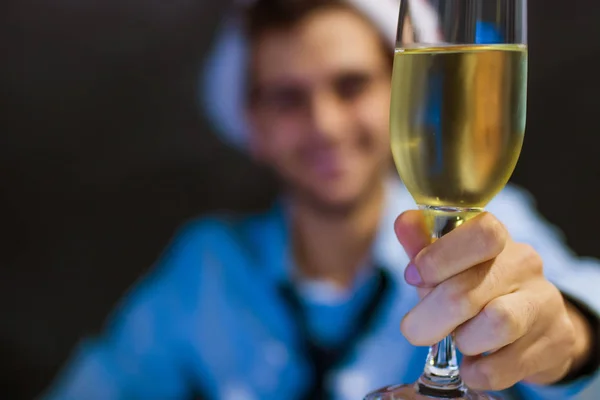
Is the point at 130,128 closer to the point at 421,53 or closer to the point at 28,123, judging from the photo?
the point at 28,123

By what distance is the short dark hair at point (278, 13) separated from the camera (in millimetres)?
1762

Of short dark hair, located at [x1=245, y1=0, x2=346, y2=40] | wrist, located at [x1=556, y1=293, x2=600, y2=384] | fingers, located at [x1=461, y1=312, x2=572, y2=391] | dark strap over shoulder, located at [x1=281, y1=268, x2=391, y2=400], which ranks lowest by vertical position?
dark strap over shoulder, located at [x1=281, y1=268, x2=391, y2=400]

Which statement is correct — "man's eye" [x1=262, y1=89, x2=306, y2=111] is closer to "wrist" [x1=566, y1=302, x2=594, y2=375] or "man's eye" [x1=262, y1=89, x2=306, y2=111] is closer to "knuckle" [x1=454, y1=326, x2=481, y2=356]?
"wrist" [x1=566, y1=302, x2=594, y2=375]

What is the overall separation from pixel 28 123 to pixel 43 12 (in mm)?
352

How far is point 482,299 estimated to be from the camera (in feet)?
2.06

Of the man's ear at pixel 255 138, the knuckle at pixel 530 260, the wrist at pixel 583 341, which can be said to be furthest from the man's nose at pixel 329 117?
the knuckle at pixel 530 260

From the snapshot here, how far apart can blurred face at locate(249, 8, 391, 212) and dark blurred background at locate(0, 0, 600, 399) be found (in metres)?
0.19

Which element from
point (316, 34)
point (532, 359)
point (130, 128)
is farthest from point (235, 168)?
point (532, 359)

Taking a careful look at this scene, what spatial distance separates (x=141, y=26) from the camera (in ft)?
6.19

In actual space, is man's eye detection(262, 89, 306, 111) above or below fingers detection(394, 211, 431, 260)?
above

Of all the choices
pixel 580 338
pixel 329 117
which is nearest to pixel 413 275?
pixel 580 338

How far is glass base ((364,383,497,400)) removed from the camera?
60 centimetres

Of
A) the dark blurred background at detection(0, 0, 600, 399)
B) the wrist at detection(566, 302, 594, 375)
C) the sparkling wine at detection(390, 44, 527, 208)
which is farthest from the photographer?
the dark blurred background at detection(0, 0, 600, 399)

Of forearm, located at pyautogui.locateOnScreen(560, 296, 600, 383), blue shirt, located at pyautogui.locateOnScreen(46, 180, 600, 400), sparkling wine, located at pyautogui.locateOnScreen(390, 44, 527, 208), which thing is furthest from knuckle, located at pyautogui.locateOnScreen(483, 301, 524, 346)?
blue shirt, located at pyautogui.locateOnScreen(46, 180, 600, 400)
